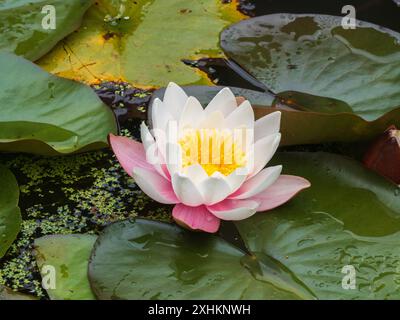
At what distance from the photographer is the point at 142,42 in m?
2.22

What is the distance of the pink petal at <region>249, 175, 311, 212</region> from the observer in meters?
1.66

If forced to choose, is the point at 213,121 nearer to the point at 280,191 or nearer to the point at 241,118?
the point at 241,118

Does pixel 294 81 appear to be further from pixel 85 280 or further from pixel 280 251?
pixel 85 280

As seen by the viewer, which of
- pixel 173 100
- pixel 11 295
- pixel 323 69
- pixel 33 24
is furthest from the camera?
pixel 33 24

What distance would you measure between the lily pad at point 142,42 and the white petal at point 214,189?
595 mm

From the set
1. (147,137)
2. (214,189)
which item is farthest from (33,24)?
(214,189)

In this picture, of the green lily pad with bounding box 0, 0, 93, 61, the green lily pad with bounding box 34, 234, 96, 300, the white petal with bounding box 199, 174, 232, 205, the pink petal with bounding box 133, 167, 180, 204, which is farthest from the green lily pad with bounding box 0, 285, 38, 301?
the green lily pad with bounding box 0, 0, 93, 61

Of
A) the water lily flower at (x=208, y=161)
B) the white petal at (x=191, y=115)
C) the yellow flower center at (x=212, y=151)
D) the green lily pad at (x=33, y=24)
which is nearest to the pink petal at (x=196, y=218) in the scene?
the water lily flower at (x=208, y=161)

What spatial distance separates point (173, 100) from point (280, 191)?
37cm

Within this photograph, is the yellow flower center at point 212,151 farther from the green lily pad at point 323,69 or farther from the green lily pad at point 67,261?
the green lily pad at point 67,261

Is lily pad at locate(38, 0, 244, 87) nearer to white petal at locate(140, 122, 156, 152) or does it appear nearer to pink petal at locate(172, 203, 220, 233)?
white petal at locate(140, 122, 156, 152)

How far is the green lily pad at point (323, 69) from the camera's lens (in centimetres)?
180

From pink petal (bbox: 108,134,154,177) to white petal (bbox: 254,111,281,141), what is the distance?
0.98 feet
